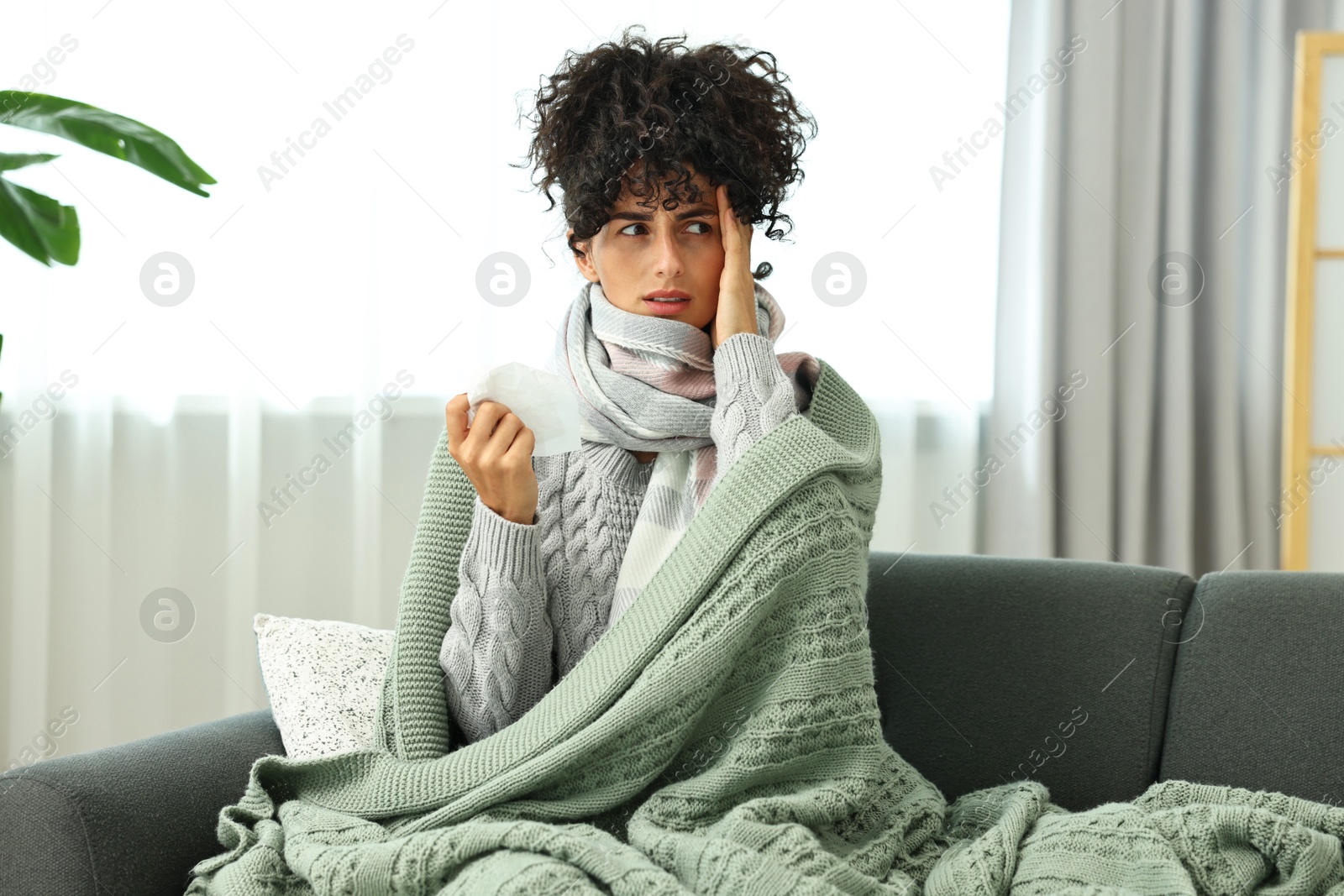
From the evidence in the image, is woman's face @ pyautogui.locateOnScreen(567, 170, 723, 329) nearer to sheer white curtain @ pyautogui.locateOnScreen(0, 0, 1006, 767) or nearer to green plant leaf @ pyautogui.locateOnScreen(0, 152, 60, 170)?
green plant leaf @ pyautogui.locateOnScreen(0, 152, 60, 170)

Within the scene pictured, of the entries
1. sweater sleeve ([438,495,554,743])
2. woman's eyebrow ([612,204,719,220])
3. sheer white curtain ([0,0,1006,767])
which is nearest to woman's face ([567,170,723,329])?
woman's eyebrow ([612,204,719,220])

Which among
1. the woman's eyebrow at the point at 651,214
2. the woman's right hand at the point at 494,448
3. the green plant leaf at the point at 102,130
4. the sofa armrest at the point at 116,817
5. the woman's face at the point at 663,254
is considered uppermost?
the green plant leaf at the point at 102,130

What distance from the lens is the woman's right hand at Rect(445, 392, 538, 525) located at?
117 centimetres

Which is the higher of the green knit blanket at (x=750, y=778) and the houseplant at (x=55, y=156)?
the houseplant at (x=55, y=156)

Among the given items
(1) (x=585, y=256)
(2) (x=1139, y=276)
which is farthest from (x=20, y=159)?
(2) (x=1139, y=276)

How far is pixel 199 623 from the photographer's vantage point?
2.47m

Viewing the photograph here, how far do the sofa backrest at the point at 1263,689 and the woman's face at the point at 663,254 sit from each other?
76cm

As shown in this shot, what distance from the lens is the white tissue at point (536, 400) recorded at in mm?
1167

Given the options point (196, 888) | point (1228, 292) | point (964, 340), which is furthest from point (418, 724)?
point (1228, 292)

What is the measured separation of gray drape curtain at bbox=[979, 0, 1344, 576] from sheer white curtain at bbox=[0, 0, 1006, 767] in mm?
154

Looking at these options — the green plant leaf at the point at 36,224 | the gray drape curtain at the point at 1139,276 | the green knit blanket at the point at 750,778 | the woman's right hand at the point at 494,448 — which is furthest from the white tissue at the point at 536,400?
the gray drape curtain at the point at 1139,276

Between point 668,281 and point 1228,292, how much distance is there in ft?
5.99

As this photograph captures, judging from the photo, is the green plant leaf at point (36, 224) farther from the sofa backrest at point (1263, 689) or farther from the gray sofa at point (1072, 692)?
the sofa backrest at point (1263, 689)

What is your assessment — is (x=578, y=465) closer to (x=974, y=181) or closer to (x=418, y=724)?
(x=418, y=724)
